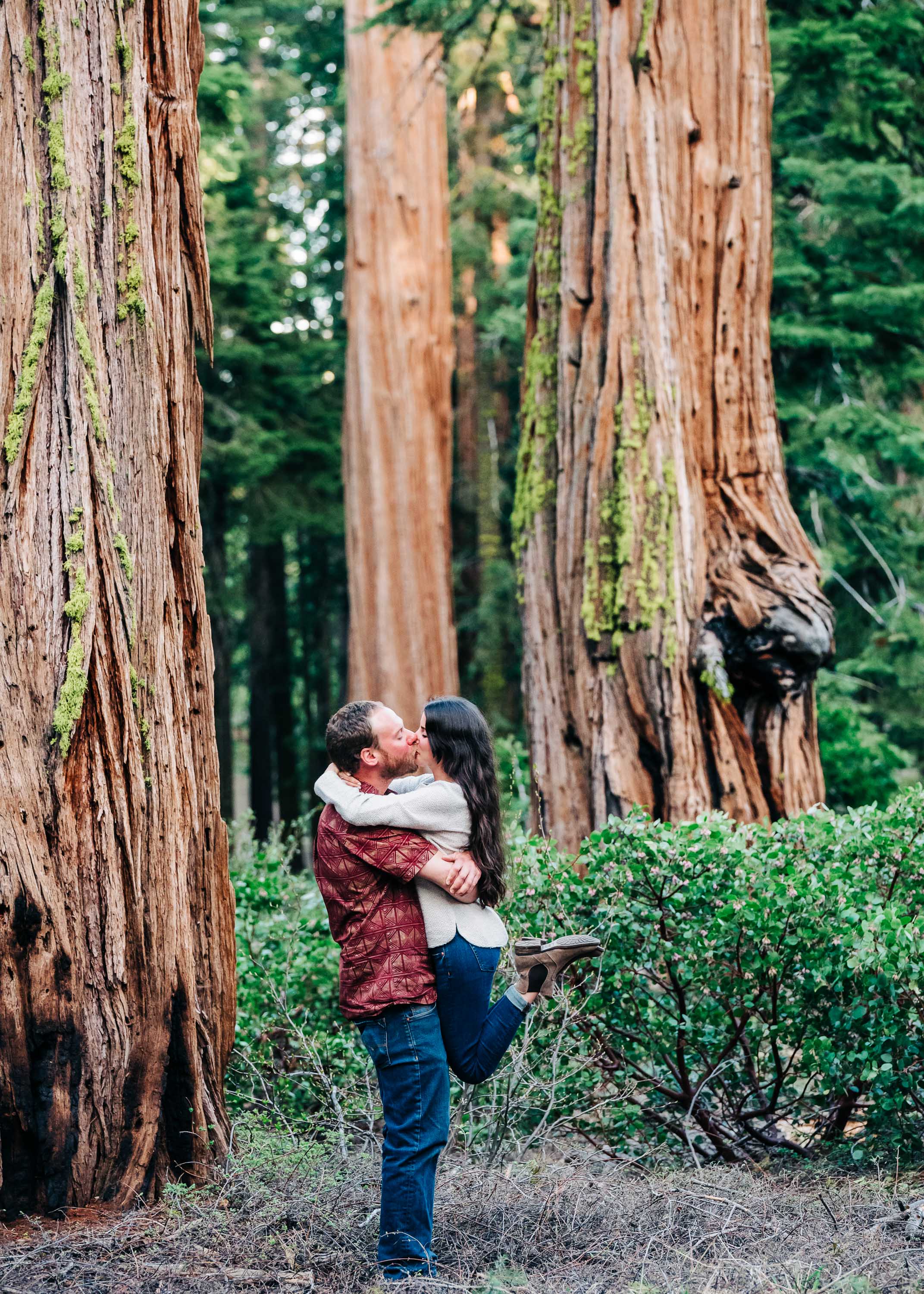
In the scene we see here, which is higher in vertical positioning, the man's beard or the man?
the man's beard

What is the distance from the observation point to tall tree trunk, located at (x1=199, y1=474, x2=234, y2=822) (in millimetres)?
16125

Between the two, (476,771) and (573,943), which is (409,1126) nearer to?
(573,943)

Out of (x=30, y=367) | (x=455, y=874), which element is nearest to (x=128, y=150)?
(x=30, y=367)

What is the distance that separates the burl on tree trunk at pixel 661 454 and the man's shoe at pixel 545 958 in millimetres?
2471

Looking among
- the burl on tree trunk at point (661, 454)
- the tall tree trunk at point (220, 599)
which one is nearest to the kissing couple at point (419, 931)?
the burl on tree trunk at point (661, 454)

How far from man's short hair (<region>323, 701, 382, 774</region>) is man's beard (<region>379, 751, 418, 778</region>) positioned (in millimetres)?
68

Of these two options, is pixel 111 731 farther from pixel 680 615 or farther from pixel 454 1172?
pixel 680 615

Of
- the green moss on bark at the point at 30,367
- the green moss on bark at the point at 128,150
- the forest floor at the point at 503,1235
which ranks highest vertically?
the green moss on bark at the point at 128,150

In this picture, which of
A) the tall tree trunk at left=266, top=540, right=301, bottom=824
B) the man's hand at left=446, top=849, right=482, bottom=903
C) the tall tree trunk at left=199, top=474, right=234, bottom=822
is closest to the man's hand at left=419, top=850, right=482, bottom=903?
the man's hand at left=446, top=849, right=482, bottom=903

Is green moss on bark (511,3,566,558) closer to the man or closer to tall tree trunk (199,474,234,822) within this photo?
the man

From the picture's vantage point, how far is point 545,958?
3609 mm

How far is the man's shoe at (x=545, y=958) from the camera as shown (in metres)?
3.61

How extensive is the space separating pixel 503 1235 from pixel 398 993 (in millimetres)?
932

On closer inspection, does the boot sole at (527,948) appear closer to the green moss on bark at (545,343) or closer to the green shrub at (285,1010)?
the green shrub at (285,1010)
